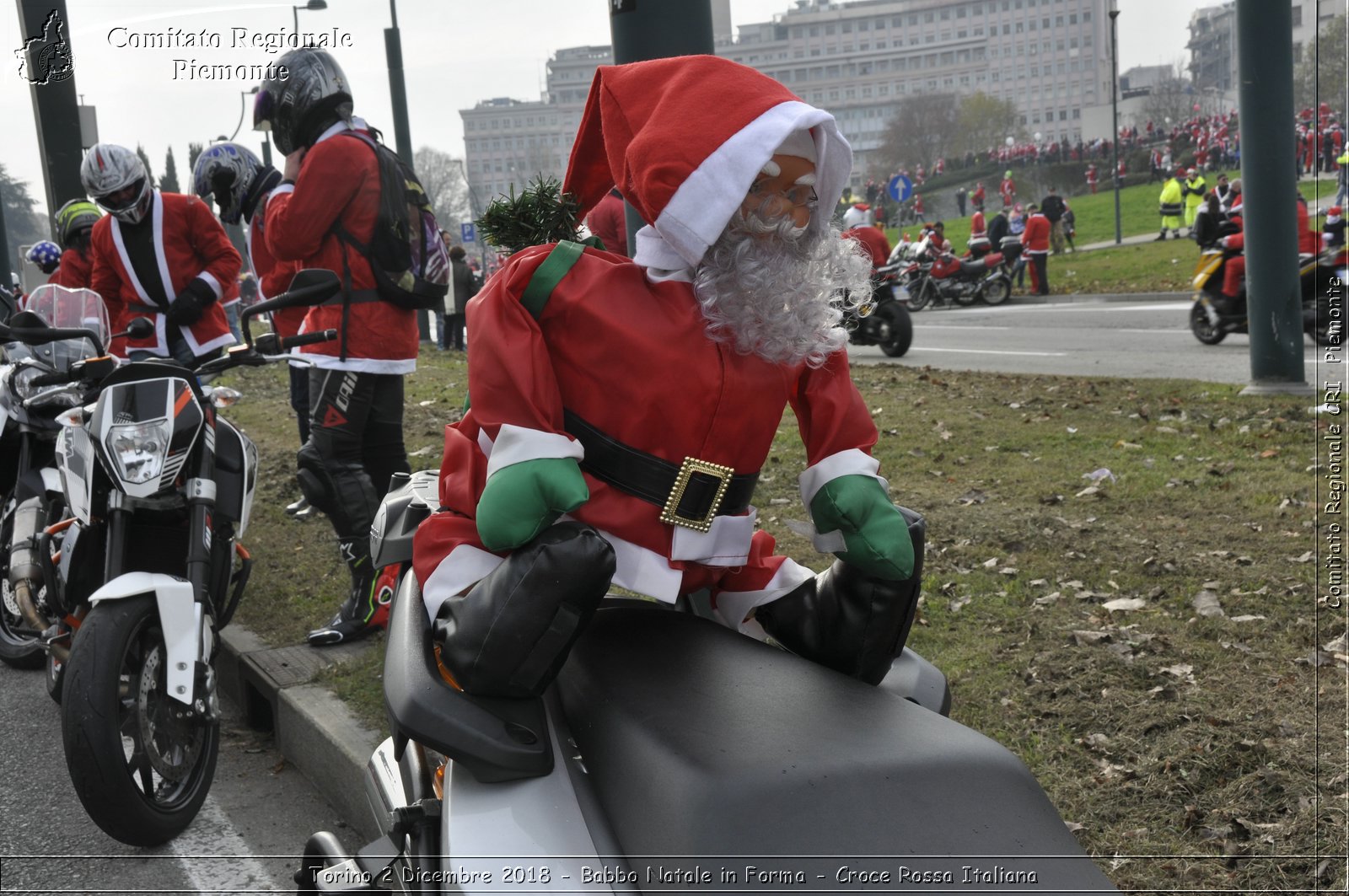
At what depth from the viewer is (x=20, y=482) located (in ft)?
15.0

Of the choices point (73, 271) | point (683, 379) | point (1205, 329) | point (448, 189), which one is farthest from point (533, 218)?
point (448, 189)

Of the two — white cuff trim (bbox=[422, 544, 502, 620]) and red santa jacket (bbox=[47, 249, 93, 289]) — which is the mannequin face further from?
red santa jacket (bbox=[47, 249, 93, 289])

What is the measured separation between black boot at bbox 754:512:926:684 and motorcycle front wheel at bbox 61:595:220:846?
181 centimetres

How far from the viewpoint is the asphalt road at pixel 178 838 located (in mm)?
3047

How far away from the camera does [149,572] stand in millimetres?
3387

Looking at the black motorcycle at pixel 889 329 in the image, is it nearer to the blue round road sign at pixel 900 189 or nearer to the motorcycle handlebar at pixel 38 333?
the motorcycle handlebar at pixel 38 333

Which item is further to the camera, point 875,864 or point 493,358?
point 493,358

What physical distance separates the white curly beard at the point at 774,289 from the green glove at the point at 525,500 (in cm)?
37

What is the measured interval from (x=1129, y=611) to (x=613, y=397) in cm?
259

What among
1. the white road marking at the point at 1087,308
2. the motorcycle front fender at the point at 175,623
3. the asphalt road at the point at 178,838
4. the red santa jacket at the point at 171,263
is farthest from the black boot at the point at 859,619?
the white road marking at the point at 1087,308

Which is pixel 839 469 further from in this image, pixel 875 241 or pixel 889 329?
pixel 875 241

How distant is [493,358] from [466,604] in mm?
412

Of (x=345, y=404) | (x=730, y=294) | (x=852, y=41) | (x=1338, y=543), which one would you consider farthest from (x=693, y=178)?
(x=852, y=41)

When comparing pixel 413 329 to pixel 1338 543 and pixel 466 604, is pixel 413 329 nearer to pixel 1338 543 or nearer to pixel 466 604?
pixel 466 604
